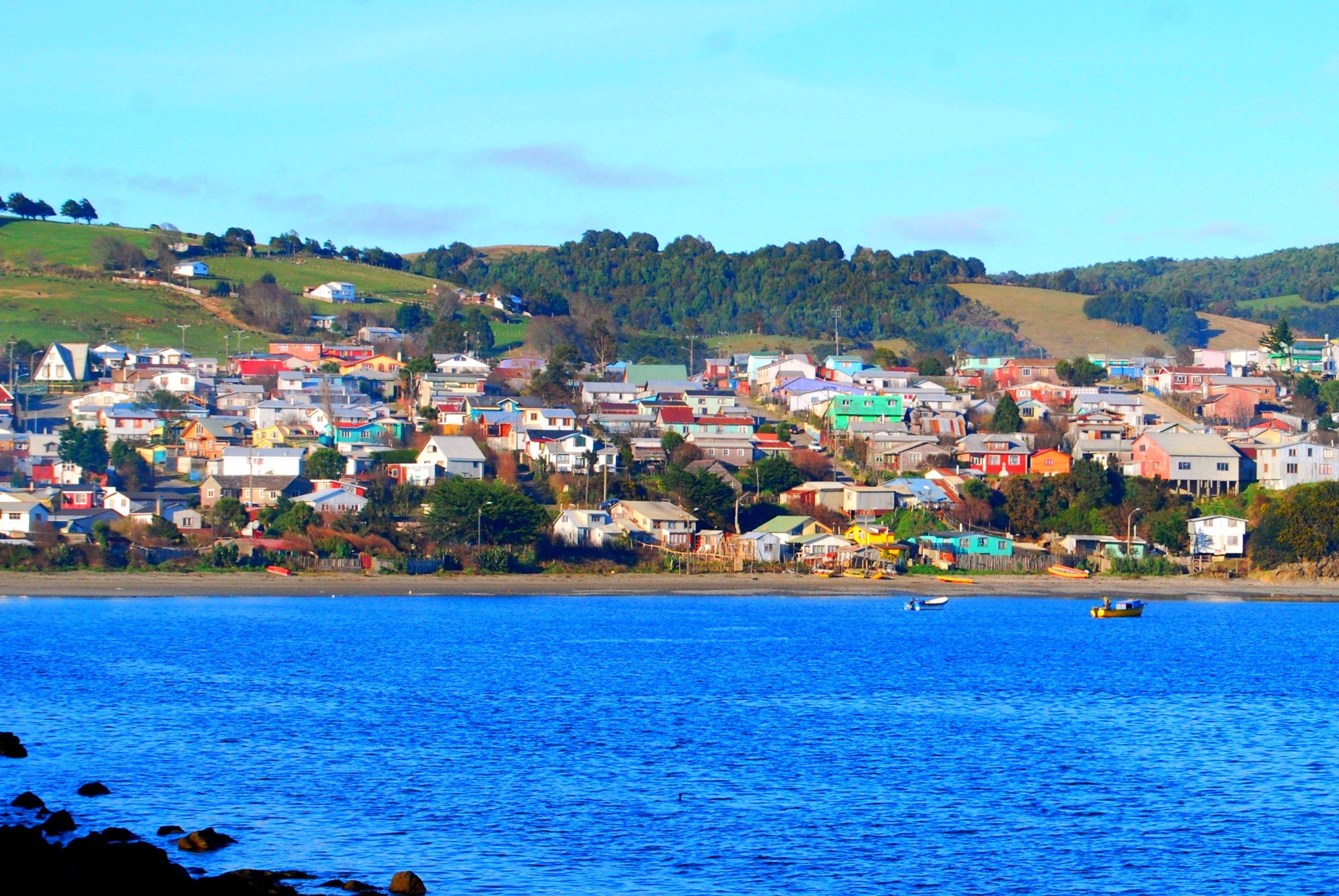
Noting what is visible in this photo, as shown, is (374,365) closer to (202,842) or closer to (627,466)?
(627,466)

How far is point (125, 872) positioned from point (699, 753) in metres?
13.6

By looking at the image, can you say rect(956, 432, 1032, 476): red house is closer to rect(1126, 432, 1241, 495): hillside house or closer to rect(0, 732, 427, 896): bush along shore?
rect(1126, 432, 1241, 495): hillside house

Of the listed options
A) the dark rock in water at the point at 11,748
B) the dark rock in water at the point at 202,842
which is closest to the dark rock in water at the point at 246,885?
the dark rock in water at the point at 202,842

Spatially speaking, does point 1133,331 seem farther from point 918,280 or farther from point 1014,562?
point 1014,562

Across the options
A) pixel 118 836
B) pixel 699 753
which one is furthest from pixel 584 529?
pixel 118 836

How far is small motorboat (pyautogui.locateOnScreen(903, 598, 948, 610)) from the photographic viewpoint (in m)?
61.7

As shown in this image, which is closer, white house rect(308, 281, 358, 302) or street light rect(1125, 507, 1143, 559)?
street light rect(1125, 507, 1143, 559)

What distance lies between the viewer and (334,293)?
142 m

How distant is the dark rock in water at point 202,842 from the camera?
69.5 ft

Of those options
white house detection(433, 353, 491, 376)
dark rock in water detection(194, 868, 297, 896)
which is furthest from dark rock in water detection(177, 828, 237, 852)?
white house detection(433, 353, 491, 376)

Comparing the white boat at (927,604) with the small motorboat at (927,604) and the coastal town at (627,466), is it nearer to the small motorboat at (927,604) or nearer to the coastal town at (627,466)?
the small motorboat at (927,604)

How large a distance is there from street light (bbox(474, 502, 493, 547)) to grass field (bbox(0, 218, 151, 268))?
8692 centimetres

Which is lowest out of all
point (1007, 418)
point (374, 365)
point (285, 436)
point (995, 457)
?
point (995, 457)

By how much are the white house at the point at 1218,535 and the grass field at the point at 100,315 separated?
248ft
